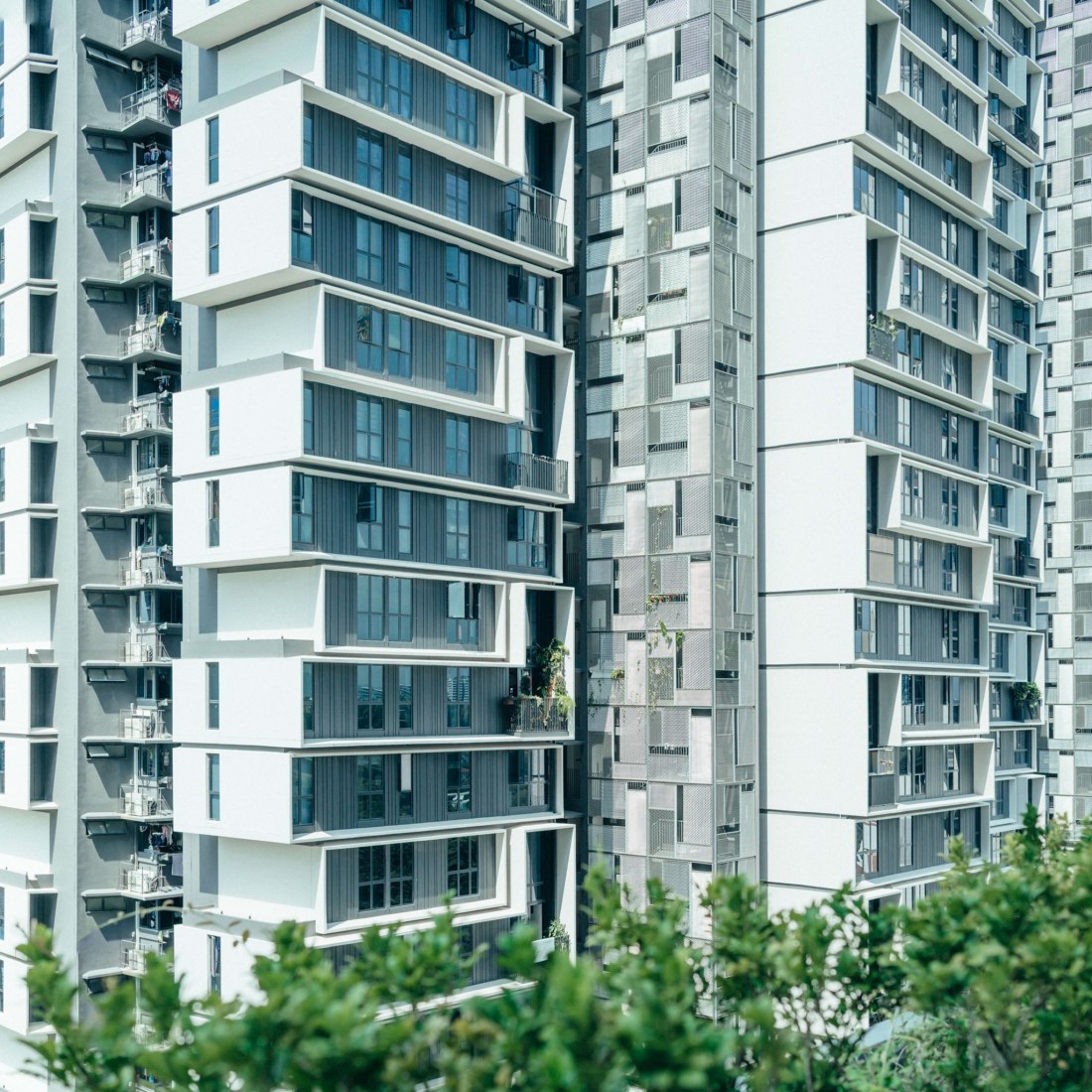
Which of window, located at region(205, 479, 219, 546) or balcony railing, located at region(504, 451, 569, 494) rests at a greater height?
balcony railing, located at region(504, 451, 569, 494)

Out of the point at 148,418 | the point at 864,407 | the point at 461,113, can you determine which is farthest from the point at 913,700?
the point at 148,418

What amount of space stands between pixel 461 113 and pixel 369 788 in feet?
60.2

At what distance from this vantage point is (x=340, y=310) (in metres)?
37.4

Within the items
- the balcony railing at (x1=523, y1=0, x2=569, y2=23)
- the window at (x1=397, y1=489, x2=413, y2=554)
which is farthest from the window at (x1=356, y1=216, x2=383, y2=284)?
the balcony railing at (x1=523, y1=0, x2=569, y2=23)

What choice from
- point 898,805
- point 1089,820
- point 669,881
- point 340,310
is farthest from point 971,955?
point 898,805

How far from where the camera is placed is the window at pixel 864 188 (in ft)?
151

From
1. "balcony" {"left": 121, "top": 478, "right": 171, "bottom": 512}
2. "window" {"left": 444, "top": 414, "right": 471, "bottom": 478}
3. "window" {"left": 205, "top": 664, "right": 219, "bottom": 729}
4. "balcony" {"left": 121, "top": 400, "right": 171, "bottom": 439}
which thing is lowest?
"window" {"left": 205, "top": 664, "right": 219, "bottom": 729}

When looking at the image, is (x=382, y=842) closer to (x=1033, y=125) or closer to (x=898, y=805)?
(x=898, y=805)

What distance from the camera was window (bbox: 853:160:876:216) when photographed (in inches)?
1806

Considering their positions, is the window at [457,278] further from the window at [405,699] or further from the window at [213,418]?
the window at [405,699]

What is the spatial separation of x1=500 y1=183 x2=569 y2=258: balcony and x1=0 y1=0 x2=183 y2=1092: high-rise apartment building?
437 inches

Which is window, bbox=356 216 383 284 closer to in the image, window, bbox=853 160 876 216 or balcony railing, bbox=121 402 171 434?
balcony railing, bbox=121 402 171 434

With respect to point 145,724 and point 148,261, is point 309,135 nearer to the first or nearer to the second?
point 148,261

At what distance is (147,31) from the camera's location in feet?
152
